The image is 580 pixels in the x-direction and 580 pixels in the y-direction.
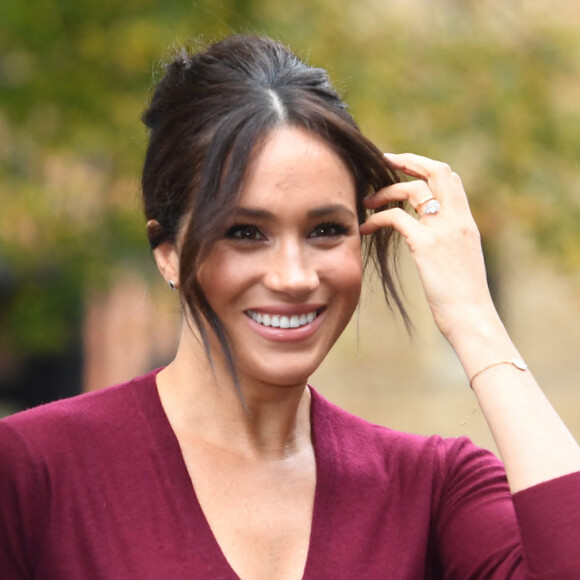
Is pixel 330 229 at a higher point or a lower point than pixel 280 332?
higher

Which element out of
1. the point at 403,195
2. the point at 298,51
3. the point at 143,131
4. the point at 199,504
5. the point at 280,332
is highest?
the point at 298,51

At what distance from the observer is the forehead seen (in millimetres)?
2553

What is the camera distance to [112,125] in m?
6.53

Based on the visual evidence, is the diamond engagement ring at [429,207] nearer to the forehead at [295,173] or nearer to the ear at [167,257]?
the forehead at [295,173]

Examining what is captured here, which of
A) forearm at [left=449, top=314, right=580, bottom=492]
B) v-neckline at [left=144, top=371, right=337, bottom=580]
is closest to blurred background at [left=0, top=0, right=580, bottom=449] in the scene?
v-neckline at [left=144, top=371, right=337, bottom=580]

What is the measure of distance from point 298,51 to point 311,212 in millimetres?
3743

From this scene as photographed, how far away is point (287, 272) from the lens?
101 inches

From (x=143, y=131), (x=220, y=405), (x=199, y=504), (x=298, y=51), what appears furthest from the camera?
(x=143, y=131)

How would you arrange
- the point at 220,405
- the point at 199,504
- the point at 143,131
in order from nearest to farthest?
the point at 199,504 → the point at 220,405 → the point at 143,131

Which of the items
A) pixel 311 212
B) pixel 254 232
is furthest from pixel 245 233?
pixel 311 212

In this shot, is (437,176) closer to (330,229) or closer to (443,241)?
(443,241)

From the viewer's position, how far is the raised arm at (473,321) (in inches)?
100

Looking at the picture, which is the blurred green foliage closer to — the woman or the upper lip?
the woman

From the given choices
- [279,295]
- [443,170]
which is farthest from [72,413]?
[443,170]
